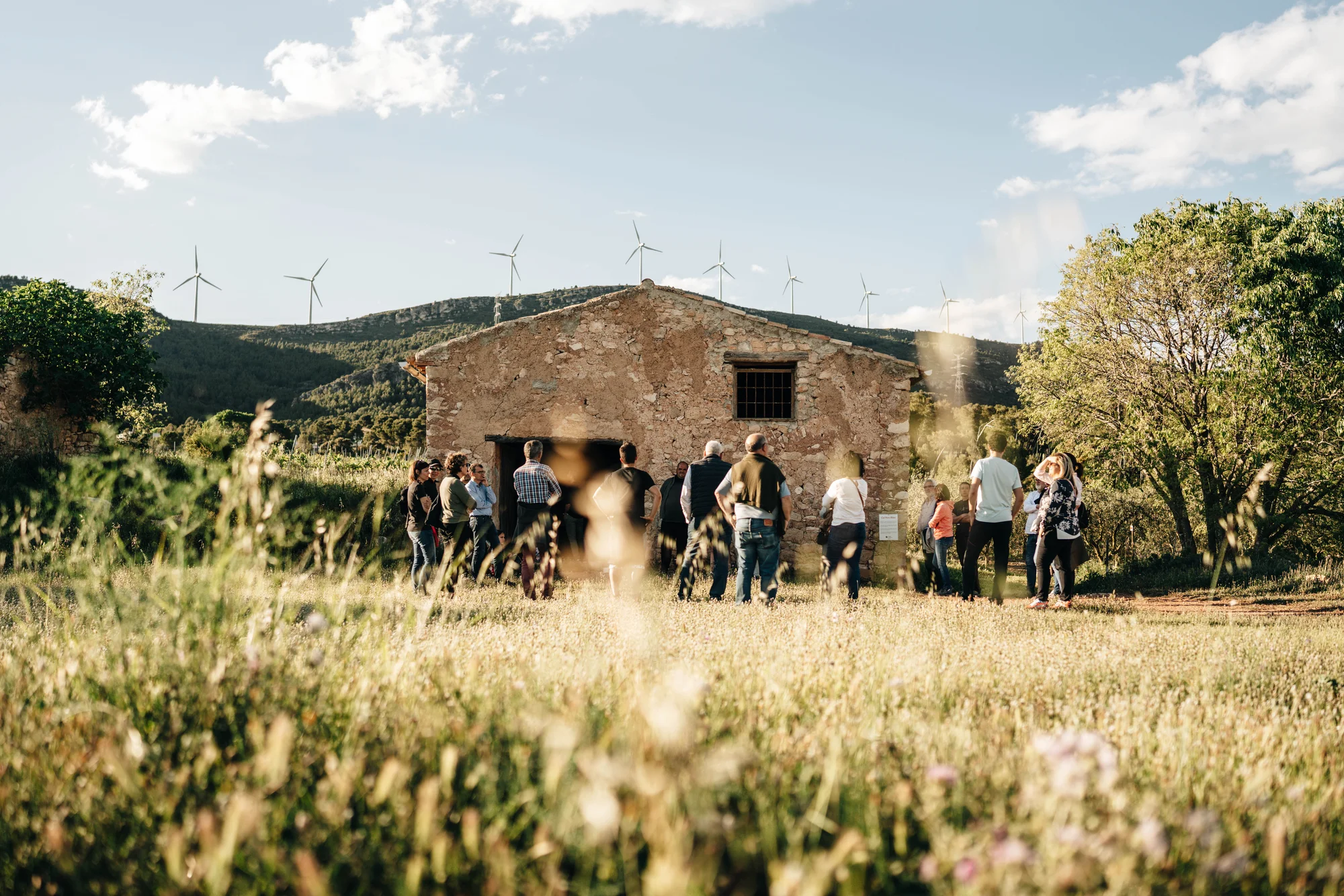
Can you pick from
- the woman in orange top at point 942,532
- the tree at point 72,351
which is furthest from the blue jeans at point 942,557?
the tree at point 72,351

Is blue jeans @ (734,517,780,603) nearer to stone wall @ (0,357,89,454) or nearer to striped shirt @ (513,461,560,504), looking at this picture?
striped shirt @ (513,461,560,504)

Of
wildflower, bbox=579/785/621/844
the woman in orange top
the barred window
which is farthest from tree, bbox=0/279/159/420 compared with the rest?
wildflower, bbox=579/785/621/844

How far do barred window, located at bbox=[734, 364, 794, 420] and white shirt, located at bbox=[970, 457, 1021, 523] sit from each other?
218 inches

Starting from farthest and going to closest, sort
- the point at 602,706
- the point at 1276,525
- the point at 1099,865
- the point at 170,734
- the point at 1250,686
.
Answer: the point at 1276,525
the point at 1250,686
the point at 602,706
the point at 170,734
the point at 1099,865

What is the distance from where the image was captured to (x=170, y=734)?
227cm

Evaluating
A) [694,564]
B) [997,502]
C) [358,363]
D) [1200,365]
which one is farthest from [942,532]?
[358,363]

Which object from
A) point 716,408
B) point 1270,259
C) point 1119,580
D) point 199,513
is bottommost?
point 1119,580

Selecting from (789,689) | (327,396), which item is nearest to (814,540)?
(789,689)

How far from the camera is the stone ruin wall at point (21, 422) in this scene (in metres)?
19.0

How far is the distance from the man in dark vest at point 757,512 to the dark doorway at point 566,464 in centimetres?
622

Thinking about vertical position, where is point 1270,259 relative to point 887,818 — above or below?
above

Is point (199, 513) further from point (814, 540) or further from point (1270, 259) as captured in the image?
point (1270, 259)

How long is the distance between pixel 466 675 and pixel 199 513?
4.24ft

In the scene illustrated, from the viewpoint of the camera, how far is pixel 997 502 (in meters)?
8.22
